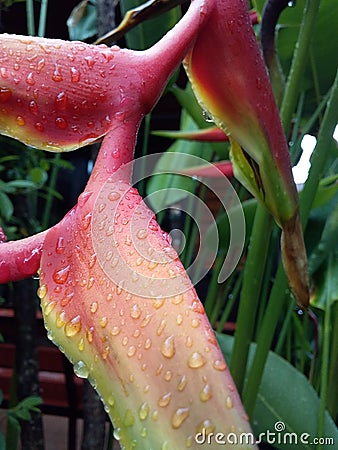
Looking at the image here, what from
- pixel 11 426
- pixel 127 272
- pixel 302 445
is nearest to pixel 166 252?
pixel 127 272

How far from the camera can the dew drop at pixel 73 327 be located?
0.53ft

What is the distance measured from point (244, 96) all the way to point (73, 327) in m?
0.11

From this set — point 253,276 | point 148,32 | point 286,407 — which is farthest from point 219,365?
point 148,32

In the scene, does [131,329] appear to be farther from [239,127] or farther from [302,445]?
[302,445]

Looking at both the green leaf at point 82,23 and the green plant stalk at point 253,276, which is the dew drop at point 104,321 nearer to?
the green plant stalk at point 253,276

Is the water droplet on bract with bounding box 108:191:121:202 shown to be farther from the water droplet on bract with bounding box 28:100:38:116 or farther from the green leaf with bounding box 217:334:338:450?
the green leaf with bounding box 217:334:338:450

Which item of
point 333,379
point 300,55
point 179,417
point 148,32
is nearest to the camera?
point 179,417

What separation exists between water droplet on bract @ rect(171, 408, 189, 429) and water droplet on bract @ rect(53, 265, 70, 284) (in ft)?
0.19

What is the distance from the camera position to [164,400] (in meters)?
0.14

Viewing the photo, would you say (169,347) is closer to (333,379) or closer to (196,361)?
(196,361)

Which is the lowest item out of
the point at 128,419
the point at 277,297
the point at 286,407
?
the point at 286,407

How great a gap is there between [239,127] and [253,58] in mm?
28

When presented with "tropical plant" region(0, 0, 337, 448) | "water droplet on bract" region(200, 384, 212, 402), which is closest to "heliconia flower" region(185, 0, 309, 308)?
"tropical plant" region(0, 0, 337, 448)

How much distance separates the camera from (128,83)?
19 cm
